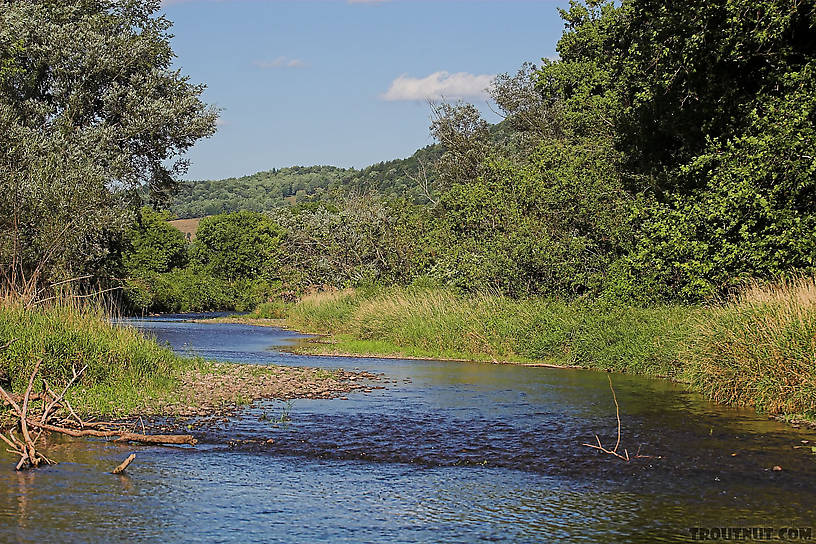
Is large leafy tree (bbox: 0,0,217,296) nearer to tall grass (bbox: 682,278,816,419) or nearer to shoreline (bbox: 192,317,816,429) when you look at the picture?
shoreline (bbox: 192,317,816,429)

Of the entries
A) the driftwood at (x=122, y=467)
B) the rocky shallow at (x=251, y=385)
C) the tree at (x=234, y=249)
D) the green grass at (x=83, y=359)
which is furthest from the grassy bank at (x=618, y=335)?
the tree at (x=234, y=249)

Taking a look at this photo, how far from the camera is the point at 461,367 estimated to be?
2458 centimetres

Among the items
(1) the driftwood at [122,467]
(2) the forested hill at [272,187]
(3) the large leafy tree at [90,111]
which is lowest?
(1) the driftwood at [122,467]

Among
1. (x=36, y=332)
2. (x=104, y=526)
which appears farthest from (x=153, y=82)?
(x=104, y=526)

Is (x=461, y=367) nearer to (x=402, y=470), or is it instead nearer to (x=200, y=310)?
(x=402, y=470)

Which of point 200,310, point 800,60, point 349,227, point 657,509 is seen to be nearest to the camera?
point 657,509

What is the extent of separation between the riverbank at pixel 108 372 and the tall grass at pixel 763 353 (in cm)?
734

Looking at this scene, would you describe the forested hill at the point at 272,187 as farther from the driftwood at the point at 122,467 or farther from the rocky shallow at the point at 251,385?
the driftwood at the point at 122,467

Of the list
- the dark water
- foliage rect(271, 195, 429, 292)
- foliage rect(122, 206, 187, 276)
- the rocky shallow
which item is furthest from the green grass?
foliage rect(122, 206, 187, 276)

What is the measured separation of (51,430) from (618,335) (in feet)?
51.3

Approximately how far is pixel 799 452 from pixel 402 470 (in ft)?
18.5

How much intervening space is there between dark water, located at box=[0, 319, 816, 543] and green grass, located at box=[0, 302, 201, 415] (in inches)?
84.1

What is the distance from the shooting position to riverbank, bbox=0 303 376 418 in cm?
1515

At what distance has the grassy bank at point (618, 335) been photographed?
15.9 metres
